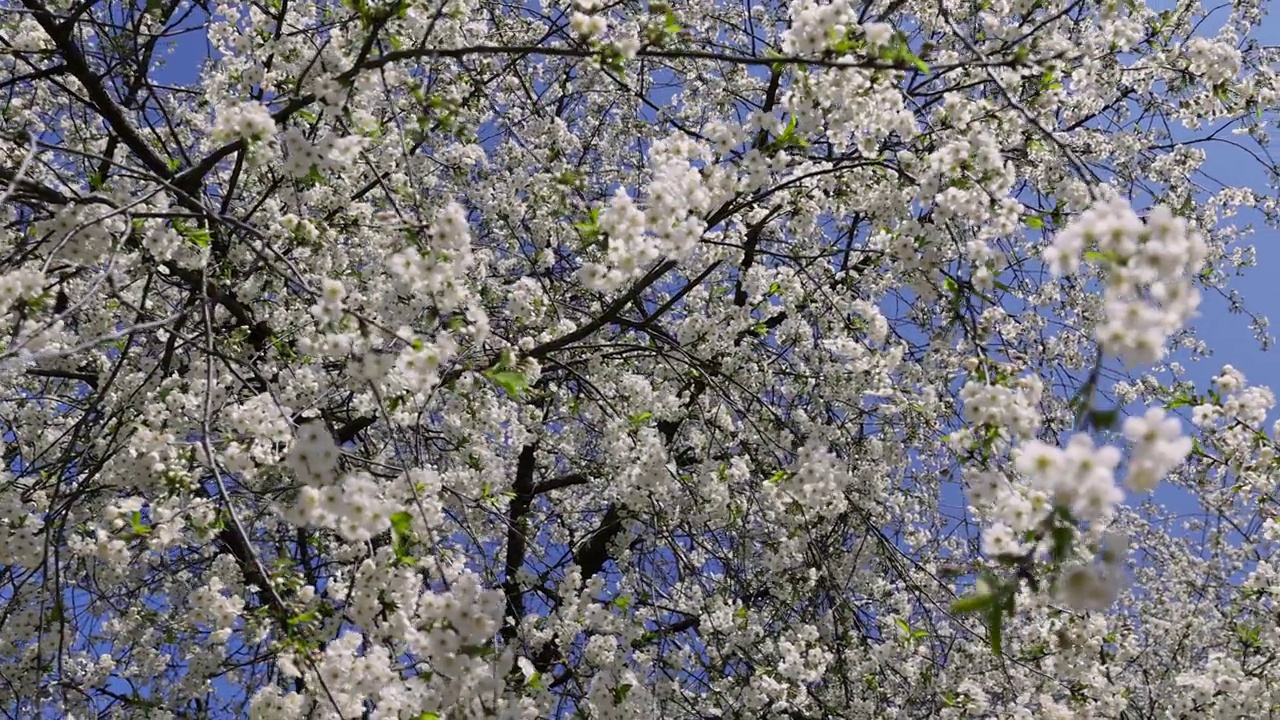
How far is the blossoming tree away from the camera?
2.98m

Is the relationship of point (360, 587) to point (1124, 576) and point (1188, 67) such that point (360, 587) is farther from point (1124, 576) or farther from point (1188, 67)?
point (1188, 67)

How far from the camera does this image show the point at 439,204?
641 cm

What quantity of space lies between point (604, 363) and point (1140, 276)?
378cm

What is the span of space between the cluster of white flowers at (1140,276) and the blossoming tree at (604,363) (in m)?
0.01

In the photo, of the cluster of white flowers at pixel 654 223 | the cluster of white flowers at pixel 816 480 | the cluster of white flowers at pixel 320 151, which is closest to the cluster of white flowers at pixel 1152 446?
the cluster of white flowers at pixel 654 223

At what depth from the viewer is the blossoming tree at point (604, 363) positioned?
9.77 feet

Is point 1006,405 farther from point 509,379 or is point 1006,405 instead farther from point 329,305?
point 329,305

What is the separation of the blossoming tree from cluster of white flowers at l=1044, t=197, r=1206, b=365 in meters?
0.01

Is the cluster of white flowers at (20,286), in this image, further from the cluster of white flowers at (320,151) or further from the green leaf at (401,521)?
the green leaf at (401,521)

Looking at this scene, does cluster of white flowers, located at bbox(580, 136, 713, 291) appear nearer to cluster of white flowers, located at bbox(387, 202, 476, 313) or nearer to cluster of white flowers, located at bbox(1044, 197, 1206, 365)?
cluster of white flowers, located at bbox(387, 202, 476, 313)

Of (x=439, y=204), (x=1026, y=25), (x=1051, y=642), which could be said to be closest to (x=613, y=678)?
(x=1051, y=642)

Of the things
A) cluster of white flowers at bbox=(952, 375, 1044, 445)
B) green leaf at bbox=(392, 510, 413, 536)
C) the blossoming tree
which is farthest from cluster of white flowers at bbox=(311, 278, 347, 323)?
cluster of white flowers at bbox=(952, 375, 1044, 445)

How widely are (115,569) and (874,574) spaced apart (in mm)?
4618

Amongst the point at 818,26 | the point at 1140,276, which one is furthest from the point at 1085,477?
the point at 818,26
